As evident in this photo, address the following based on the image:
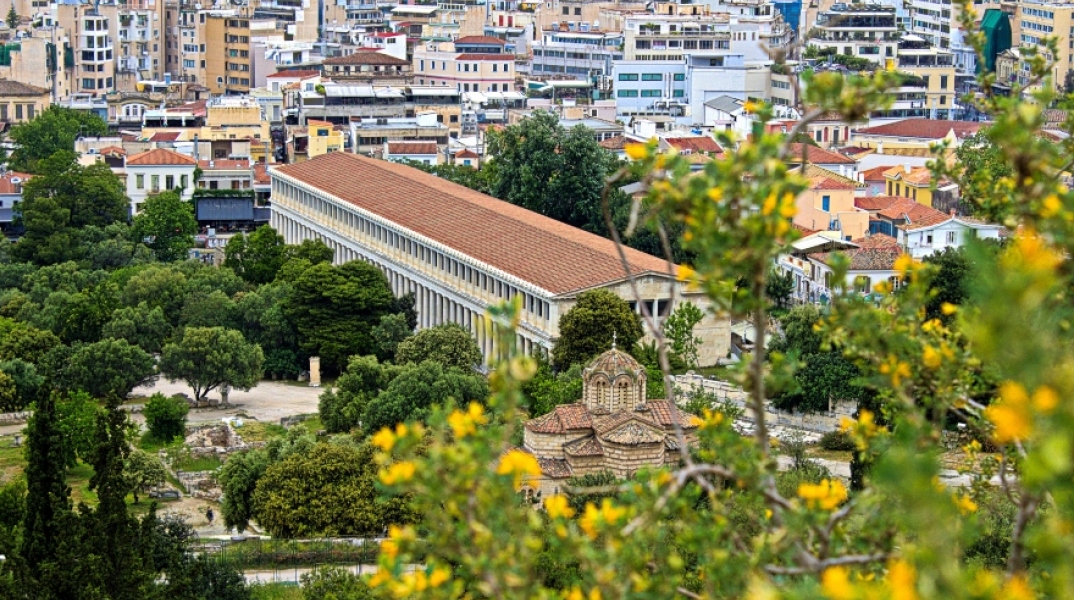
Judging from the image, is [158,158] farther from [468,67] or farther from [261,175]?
[468,67]

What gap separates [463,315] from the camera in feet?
249

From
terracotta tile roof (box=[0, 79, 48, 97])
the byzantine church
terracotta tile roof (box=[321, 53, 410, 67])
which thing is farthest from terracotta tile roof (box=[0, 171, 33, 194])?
the byzantine church

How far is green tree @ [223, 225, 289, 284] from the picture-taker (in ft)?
276

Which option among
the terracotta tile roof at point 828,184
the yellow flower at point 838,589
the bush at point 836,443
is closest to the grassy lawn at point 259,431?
the bush at point 836,443

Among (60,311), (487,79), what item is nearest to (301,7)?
(487,79)

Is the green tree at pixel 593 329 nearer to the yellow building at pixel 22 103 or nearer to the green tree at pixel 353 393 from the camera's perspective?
the green tree at pixel 353 393

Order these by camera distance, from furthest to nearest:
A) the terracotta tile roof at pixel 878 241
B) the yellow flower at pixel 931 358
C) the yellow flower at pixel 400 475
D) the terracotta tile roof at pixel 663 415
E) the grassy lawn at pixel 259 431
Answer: the terracotta tile roof at pixel 878 241 < the grassy lawn at pixel 259 431 < the terracotta tile roof at pixel 663 415 < the yellow flower at pixel 931 358 < the yellow flower at pixel 400 475

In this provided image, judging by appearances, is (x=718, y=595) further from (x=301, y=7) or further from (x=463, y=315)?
(x=301, y=7)

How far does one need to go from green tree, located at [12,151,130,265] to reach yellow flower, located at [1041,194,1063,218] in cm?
7298

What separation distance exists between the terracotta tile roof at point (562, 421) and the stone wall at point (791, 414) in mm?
8395

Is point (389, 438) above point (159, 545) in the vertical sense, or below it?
above

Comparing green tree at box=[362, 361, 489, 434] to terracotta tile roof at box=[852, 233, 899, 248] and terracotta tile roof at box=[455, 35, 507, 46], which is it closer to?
terracotta tile roof at box=[852, 233, 899, 248]

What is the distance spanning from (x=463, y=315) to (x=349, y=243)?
43.0ft

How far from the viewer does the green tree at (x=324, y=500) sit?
1976 inches
